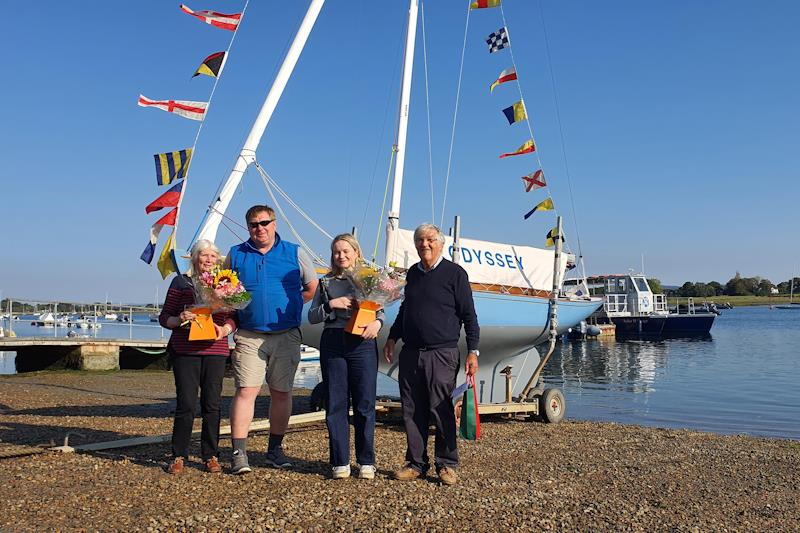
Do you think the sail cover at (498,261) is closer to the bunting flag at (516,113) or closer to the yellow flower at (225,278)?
the bunting flag at (516,113)

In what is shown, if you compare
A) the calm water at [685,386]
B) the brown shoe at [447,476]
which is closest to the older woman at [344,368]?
the brown shoe at [447,476]

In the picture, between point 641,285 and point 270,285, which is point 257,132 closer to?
point 270,285

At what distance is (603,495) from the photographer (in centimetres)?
511

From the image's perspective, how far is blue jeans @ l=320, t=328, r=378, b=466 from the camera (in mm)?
5195

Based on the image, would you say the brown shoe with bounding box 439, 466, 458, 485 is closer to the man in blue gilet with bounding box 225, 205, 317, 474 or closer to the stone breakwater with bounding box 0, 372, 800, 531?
the stone breakwater with bounding box 0, 372, 800, 531

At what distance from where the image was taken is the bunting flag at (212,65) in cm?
1079

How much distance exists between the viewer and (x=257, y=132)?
11.4 metres

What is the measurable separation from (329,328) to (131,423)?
185 inches

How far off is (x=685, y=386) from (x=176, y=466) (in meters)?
20.6

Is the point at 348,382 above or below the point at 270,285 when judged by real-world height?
below

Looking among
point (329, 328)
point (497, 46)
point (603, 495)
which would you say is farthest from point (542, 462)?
point (497, 46)

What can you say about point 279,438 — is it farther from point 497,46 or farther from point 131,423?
point 497,46

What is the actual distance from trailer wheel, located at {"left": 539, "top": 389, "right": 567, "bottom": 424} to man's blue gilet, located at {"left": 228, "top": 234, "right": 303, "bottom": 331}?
5.45 meters

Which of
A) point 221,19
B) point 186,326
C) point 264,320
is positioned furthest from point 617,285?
point 186,326
